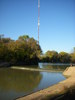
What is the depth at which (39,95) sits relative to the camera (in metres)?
7.05

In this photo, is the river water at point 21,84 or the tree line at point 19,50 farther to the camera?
the tree line at point 19,50

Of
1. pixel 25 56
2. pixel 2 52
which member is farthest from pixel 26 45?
pixel 2 52

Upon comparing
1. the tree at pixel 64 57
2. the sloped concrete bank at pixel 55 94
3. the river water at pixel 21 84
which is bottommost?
the river water at pixel 21 84

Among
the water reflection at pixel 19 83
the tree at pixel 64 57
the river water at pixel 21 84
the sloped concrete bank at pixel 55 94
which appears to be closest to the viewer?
the sloped concrete bank at pixel 55 94

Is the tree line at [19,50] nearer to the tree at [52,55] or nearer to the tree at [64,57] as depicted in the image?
the tree at [52,55]

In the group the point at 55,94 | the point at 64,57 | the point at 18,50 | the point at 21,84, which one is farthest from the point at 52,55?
the point at 55,94

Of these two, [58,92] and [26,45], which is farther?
[26,45]

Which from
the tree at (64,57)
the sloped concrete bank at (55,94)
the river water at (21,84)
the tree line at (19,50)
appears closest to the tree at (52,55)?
the tree at (64,57)

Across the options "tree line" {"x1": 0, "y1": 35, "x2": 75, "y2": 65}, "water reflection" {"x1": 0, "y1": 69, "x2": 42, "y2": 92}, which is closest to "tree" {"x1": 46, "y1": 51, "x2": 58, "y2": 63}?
"tree line" {"x1": 0, "y1": 35, "x2": 75, "y2": 65}

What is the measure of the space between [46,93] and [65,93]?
5.01 feet

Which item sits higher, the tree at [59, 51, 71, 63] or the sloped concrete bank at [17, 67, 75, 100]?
the tree at [59, 51, 71, 63]

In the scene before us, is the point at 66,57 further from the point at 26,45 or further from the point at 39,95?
the point at 39,95

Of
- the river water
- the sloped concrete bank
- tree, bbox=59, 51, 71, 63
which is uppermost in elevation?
tree, bbox=59, 51, 71, 63

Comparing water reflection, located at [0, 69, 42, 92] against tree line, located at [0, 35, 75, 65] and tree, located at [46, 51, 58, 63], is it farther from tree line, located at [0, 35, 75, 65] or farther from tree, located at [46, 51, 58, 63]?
tree, located at [46, 51, 58, 63]
